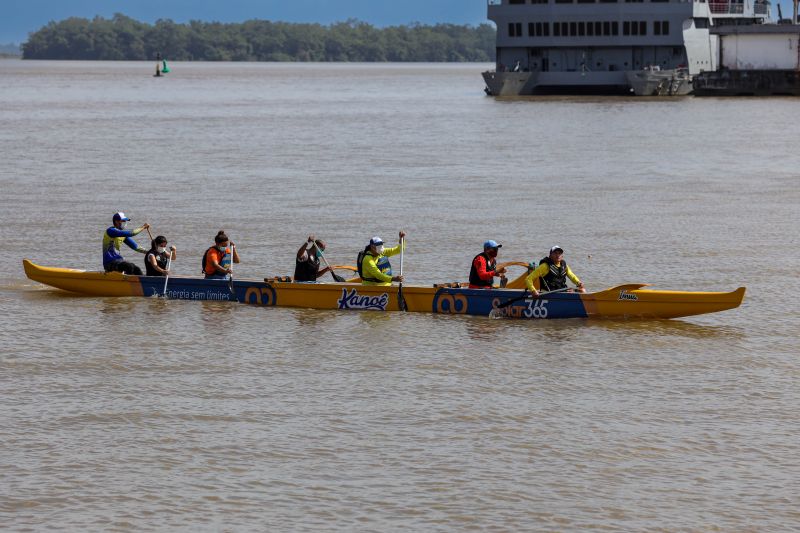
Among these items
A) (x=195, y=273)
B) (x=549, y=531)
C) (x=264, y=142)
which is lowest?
(x=549, y=531)

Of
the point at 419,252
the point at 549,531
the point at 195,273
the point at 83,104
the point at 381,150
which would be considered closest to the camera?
the point at 549,531

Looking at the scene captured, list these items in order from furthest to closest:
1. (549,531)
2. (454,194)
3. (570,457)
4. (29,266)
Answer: (454,194), (29,266), (570,457), (549,531)

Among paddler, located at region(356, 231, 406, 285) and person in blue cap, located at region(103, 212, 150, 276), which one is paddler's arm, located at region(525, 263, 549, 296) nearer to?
paddler, located at region(356, 231, 406, 285)

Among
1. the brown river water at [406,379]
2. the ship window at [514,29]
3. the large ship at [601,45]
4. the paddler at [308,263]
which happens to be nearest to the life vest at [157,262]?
the brown river water at [406,379]

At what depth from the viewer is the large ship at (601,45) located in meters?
113

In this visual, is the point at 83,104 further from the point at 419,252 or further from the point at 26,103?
the point at 419,252

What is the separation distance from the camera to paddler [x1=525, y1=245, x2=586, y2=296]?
25.7m

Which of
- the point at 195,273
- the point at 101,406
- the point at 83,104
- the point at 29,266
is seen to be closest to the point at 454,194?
the point at 195,273

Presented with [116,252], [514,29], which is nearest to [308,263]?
[116,252]

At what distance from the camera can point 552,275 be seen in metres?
25.9

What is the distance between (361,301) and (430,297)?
1.47 m

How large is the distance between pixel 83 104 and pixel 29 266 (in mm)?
82485

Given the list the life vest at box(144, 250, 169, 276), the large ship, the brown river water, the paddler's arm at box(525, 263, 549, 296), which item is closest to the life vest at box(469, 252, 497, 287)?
the brown river water

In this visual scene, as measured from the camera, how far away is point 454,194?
156ft
